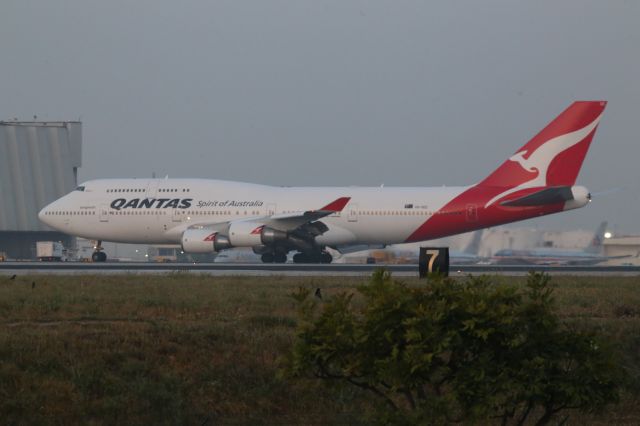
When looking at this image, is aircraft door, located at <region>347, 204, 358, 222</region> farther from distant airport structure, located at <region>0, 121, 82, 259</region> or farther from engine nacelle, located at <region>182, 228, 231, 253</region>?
distant airport structure, located at <region>0, 121, 82, 259</region>

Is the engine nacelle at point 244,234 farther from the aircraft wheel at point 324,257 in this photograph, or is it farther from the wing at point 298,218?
the aircraft wheel at point 324,257

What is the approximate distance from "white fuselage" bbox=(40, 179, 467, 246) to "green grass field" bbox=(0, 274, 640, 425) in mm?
23341

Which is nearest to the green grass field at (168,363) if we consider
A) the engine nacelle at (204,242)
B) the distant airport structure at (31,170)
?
the engine nacelle at (204,242)

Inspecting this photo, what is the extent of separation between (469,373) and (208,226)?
39377 mm

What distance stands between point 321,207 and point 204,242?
5456mm

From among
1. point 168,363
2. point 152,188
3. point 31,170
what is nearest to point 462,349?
point 168,363

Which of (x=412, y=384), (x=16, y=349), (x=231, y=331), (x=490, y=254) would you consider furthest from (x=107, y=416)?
(x=490, y=254)

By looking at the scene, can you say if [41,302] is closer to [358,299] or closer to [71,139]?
[358,299]

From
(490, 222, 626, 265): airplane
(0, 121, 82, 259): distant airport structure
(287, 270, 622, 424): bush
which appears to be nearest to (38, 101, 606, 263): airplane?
(490, 222, 626, 265): airplane

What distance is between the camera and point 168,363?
697 inches

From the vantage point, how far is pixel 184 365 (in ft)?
58.0

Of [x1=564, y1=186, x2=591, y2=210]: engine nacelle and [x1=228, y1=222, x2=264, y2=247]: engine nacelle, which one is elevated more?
[x1=564, y1=186, x2=591, y2=210]: engine nacelle

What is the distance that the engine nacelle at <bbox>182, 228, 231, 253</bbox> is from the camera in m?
46.5

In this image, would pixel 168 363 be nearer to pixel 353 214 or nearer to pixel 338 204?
pixel 338 204
